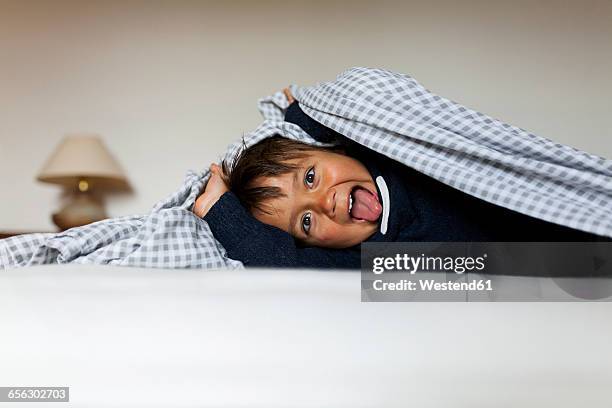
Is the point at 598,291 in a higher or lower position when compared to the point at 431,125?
lower

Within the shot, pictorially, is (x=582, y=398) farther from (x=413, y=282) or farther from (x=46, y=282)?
(x=46, y=282)

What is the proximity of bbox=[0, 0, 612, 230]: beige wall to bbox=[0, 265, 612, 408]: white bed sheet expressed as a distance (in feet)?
5.50

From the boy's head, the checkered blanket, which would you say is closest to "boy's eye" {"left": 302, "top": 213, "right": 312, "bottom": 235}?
the boy's head

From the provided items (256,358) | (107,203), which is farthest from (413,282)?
(107,203)

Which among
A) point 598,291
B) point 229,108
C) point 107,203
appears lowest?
point 107,203

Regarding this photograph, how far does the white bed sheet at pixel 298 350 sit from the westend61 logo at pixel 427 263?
0.83 feet

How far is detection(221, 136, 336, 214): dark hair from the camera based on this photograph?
1.13m

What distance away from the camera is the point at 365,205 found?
1.08 m

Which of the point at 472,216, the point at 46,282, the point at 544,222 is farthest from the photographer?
the point at 472,216

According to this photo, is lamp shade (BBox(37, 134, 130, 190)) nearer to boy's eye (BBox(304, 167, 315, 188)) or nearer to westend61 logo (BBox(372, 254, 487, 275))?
boy's eye (BBox(304, 167, 315, 188))

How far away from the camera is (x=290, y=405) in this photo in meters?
0.51

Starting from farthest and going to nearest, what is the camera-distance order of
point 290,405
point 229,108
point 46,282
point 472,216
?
point 229,108, point 472,216, point 46,282, point 290,405

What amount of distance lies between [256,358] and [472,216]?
1.99ft

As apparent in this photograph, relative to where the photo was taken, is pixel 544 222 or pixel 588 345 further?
pixel 544 222
